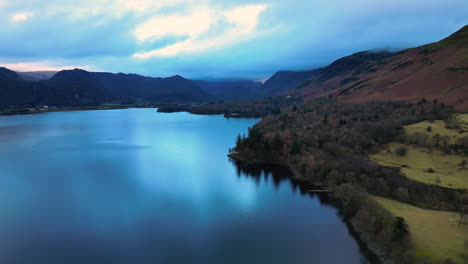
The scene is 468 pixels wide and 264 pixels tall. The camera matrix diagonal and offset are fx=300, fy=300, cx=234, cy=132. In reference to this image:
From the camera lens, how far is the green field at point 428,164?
45.0 meters

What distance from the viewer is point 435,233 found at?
31.5 metres

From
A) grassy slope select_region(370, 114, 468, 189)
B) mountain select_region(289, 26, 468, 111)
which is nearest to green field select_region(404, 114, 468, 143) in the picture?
grassy slope select_region(370, 114, 468, 189)

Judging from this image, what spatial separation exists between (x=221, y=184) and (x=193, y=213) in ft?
48.3

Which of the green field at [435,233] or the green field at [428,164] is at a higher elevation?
the green field at [428,164]

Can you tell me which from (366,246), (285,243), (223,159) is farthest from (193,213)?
(223,159)

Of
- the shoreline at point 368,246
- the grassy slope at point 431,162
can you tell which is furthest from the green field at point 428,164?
the shoreline at point 368,246

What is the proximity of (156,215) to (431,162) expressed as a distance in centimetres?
4677

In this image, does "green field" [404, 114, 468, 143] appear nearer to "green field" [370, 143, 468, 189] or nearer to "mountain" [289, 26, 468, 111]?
"green field" [370, 143, 468, 189]

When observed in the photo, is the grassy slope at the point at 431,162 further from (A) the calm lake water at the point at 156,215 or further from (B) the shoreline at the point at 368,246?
(A) the calm lake water at the point at 156,215

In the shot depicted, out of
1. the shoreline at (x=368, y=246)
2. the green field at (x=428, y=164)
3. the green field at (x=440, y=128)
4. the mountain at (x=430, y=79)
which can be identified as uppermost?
the mountain at (x=430, y=79)

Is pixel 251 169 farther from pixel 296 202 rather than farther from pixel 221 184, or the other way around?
pixel 296 202

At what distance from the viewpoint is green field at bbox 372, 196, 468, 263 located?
1098 inches

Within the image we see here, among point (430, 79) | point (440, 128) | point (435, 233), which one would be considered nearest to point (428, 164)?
point (440, 128)

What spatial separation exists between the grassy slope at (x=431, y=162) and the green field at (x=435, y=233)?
30.4 feet
